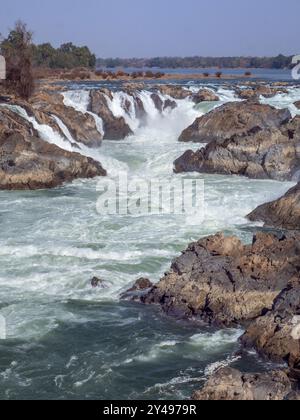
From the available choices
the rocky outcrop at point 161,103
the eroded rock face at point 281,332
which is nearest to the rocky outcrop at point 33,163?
the rocky outcrop at point 161,103

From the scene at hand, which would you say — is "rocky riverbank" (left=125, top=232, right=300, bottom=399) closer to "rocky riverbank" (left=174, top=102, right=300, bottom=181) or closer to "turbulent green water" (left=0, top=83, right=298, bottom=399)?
"turbulent green water" (left=0, top=83, right=298, bottom=399)

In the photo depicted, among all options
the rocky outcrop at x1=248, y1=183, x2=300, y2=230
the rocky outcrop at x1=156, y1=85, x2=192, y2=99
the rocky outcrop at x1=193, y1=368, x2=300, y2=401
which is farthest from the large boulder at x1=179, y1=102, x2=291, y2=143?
the rocky outcrop at x1=193, y1=368, x2=300, y2=401

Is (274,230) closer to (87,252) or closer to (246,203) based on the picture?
(246,203)

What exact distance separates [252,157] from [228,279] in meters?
10.6

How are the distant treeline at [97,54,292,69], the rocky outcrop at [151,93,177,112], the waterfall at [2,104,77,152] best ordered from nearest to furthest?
the waterfall at [2,104,77,152]
the rocky outcrop at [151,93,177,112]
the distant treeline at [97,54,292,69]

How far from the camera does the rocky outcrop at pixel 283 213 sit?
14172 millimetres

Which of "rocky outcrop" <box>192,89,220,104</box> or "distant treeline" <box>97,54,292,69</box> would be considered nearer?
"rocky outcrop" <box>192,89,220,104</box>

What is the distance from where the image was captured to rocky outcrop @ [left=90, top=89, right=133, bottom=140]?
27594mm

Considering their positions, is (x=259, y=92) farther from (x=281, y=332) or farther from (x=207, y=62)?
(x=207, y=62)

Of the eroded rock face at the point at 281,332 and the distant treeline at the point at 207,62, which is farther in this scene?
the distant treeline at the point at 207,62

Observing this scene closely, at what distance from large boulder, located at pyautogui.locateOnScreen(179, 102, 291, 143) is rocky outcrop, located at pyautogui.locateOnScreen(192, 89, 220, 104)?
5.47 meters

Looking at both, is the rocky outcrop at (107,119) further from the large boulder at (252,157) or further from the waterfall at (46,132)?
the large boulder at (252,157)

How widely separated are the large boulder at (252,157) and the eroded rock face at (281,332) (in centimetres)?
1061

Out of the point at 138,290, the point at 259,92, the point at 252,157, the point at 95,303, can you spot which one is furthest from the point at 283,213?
the point at 259,92
